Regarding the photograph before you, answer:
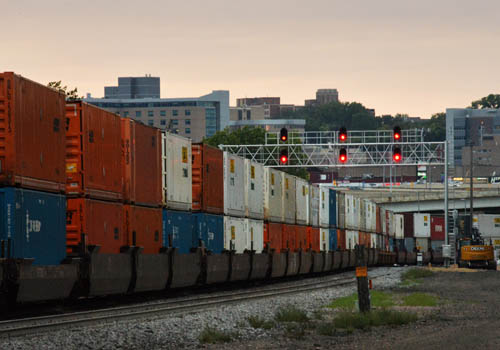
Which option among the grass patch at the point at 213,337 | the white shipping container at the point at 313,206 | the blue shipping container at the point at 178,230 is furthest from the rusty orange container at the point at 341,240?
the grass patch at the point at 213,337

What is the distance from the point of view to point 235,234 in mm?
36312

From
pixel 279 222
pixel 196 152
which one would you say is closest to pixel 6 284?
pixel 196 152

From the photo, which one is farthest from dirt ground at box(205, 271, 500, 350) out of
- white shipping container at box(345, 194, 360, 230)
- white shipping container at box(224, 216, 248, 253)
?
white shipping container at box(345, 194, 360, 230)

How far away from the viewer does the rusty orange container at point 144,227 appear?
1016 inches

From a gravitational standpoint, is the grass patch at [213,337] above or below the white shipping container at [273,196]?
below

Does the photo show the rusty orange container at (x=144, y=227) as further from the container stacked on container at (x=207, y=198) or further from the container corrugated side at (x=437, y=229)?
the container corrugated side at (x=437, y=229)

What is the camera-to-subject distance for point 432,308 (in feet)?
79.4

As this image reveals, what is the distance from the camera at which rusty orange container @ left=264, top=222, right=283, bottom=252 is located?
41.3 metres

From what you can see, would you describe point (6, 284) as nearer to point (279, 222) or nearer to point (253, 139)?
point (279, 222)

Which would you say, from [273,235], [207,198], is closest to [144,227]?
[207,198]

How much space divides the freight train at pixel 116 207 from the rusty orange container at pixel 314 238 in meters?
5.97

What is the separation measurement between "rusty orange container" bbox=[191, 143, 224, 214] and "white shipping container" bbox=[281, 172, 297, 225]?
10.3 meters

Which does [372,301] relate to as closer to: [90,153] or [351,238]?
[90,153]

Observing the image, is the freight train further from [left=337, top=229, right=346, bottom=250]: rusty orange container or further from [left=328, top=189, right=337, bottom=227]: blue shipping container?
[left=337, top=229, right=346, bottom=250]: rusty orange container
